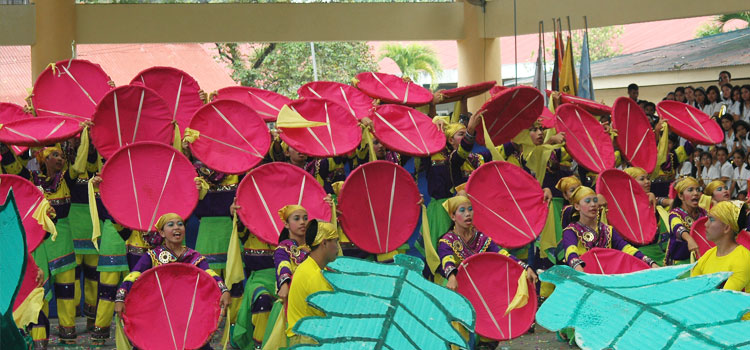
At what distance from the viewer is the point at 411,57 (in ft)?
81.3

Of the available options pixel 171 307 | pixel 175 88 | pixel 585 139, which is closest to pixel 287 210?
pixel 171 307

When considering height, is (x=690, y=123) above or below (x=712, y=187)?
above

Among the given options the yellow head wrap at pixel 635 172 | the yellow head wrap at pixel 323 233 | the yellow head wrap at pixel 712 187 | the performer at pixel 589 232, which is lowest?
the performer at pixel 589 232

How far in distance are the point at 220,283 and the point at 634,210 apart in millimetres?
2938

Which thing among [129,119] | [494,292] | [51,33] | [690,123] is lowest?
[494,292]

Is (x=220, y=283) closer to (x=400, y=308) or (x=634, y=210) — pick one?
(x=400, y=308)

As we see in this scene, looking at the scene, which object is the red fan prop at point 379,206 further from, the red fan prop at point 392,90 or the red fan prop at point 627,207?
the red fan prop at point 392,90

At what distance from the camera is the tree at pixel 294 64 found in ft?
58.9

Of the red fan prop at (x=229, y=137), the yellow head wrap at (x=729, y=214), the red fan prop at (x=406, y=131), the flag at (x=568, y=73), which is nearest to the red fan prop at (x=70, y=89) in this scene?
the red fan prop at (x=229, y=137)

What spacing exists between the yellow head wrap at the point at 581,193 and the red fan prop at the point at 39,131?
3.20m

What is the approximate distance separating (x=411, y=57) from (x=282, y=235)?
65.8 ft

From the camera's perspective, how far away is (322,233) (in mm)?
4219

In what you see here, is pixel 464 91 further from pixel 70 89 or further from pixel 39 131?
pixel 39 131

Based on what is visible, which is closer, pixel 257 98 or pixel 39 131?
pixel 39 131
